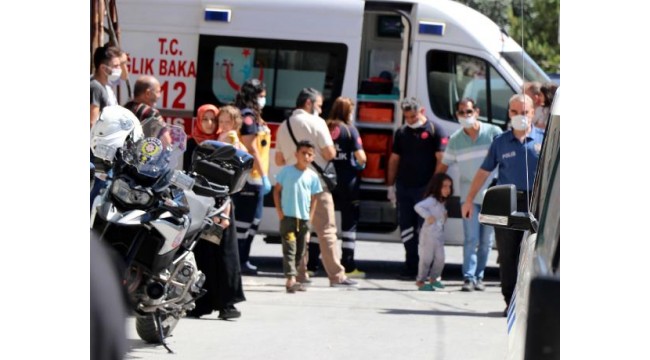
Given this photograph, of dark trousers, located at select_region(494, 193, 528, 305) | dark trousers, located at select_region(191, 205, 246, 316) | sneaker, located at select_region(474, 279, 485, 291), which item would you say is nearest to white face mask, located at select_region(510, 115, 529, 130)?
dark trousers, located at select_region(494, 193, 528, 305)

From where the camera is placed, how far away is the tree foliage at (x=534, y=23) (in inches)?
413

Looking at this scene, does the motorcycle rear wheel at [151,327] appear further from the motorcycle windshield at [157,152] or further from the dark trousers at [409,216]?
the dark trousers at [409,216]

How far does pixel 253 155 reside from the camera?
10625mm

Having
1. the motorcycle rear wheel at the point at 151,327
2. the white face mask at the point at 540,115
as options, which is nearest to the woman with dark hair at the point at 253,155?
the white face mask at the point at 540,115

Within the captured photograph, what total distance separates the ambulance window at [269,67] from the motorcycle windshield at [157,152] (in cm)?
488

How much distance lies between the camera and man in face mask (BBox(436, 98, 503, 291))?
10578 mm

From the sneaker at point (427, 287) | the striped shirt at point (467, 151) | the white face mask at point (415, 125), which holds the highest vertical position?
the white face mask at point (415, 125)

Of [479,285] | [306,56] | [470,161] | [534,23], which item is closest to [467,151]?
[470,161]

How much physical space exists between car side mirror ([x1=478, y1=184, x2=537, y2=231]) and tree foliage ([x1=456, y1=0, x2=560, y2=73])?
525 cm

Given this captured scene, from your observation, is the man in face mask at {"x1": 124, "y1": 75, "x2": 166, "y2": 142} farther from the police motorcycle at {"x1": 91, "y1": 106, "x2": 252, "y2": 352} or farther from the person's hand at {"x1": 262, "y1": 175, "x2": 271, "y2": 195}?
the person's hand at {"x1": 262, "y1": 175, "x2": 271, "y2": 195}

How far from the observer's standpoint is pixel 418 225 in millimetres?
11320

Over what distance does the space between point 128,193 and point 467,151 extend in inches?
172
